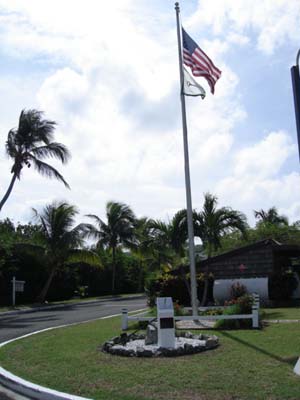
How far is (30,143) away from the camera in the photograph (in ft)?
102

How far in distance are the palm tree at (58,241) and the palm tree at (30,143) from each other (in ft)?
12.8

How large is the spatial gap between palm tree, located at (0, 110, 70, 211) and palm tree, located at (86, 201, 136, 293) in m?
14.9

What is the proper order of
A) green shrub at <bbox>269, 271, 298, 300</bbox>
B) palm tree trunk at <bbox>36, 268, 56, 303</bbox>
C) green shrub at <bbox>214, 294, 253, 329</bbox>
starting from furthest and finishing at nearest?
palm tree trunk at <bbox>36, 268, 56, 303</bbox> → green shrub at <bbox>269, 271, 298, 300</bbox> → green shrub at <bbox>214, 294, 253, 329</bbox>

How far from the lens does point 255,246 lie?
2341cm

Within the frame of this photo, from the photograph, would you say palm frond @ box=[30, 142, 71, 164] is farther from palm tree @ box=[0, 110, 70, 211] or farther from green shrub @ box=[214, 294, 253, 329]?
green shrub @ box=[214, 294, 253, 329]

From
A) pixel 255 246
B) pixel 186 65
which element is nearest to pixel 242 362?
pixel 186 65

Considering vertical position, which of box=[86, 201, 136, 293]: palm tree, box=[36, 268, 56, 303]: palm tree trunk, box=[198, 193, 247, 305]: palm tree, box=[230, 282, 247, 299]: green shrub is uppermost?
box=[86, 201, 136, 293]: palm tree

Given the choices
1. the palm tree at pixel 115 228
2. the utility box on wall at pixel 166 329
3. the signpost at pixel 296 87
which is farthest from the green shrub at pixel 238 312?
the palm tree at pixel 115 228

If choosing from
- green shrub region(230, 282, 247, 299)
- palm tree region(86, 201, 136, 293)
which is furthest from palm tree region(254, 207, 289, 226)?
green shrub region(230, 282, 247, 299)

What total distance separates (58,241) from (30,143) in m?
6.63

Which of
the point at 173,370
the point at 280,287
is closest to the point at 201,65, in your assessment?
the point at 173,370

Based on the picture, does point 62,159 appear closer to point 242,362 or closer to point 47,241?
point 47,241

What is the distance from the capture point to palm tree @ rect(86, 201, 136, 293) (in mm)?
46156

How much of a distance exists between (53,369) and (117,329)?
6.01 metres
